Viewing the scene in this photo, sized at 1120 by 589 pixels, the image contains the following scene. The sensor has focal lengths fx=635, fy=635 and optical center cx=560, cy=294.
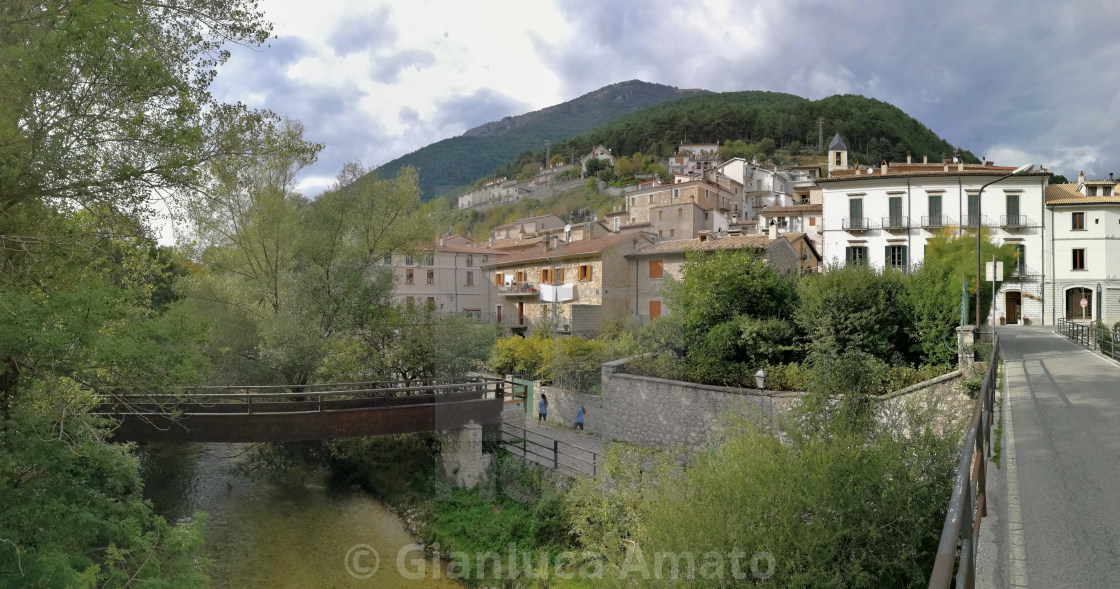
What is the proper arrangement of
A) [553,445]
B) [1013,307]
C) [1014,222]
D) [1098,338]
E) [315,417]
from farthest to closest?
[1013,307]
[1014,222]
[1098,338]
[553,445]
[315,417]

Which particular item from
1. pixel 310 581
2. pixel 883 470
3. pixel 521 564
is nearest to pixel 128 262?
pixel 310 581

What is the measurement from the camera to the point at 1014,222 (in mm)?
27625

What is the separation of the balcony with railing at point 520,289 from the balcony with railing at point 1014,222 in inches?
808

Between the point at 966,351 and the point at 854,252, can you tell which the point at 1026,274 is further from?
the point at 966,351

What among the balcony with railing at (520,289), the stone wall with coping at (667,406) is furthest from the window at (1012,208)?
the stone wall with coping at (667,406)

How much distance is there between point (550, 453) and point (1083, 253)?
1090 inches

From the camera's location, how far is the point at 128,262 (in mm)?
7074

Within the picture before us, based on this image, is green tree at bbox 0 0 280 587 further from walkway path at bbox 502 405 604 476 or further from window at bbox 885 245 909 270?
window at bbox 885 245 909 270

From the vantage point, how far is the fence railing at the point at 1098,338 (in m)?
13.5

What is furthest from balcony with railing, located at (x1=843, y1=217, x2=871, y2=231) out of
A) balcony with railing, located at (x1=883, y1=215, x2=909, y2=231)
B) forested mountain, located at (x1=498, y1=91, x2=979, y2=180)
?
forested mountain, located at (x1=498, y1=91, x2=979, y2=180)

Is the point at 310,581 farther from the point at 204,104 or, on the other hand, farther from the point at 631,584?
the point at 204,104

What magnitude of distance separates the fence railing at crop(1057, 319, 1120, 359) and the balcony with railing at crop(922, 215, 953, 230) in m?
8.84

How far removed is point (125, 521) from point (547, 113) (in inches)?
3765

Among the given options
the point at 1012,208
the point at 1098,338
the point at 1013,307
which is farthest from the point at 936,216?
the point at 1098,338
